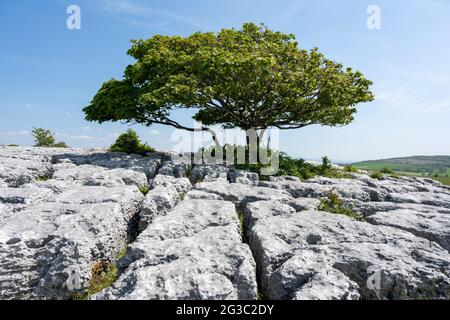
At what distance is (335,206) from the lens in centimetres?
1123

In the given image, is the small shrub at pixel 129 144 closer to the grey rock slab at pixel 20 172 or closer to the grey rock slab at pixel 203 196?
the grey rock slab at pixel 20 172

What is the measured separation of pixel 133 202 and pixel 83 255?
3.10 m

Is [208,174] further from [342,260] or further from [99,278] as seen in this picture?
[342,260]

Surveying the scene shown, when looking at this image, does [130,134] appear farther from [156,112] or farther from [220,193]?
[220,193]

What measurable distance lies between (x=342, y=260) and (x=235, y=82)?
47.3 ft

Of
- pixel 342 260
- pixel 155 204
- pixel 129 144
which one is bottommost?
pixel 342 260

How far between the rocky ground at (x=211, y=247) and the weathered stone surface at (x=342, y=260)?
0.08ft

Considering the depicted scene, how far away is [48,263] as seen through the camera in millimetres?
6938

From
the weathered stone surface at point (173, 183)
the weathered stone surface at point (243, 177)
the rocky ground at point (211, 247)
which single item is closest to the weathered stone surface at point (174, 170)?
the weathered stone surface at point (173, 183)

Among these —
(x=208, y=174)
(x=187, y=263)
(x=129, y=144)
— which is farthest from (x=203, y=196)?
(x=129, y=144)

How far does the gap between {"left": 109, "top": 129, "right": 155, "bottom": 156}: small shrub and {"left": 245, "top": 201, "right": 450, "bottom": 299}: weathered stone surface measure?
15.8 m

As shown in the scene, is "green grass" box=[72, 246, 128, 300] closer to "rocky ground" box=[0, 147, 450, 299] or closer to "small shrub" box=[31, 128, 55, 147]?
"rocky ground" box=[0, 147, 450, 299]

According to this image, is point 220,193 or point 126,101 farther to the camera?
point 126,101
